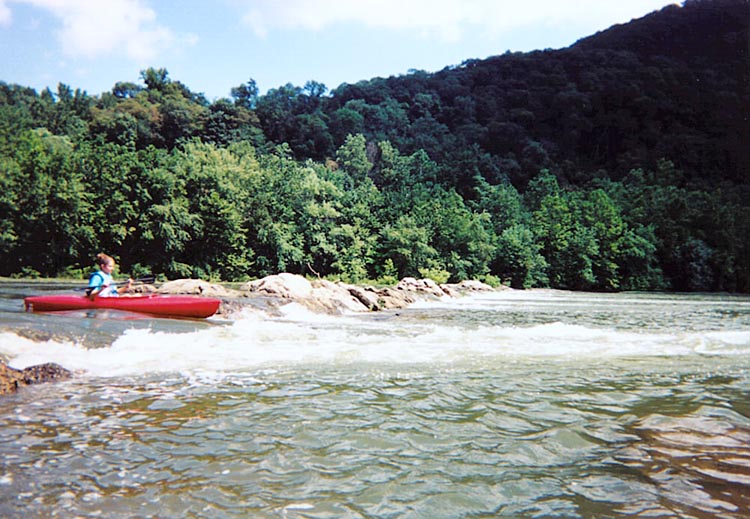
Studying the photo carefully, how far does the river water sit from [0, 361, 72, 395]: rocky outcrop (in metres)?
0.20

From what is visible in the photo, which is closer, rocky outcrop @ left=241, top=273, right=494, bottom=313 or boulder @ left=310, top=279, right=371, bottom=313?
boulder @ left=310, top=279, right=371, bottom=313

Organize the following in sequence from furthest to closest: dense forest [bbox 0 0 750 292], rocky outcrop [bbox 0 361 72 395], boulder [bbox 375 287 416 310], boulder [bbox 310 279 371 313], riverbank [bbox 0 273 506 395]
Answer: dense forest [bbox 0 0 750 292] → boulder [bbox 375 287 416 310] → boulder [bbox 310 279 371 313] → riverbank [bbox 0 273 506 395] → rocky outcrop [bbox 0 361 72 395]

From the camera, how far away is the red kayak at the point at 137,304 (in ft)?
39.1

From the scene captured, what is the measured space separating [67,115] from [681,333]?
8864 cm

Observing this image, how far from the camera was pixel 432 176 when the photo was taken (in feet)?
213

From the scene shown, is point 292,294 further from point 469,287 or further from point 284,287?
point 469,287

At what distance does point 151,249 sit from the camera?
114 ft

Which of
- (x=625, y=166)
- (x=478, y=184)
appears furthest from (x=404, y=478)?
(x=625, y=166)

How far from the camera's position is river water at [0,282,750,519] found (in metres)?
3.29

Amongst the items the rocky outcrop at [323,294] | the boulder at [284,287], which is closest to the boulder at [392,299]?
the rocky outcrop at [323,294]

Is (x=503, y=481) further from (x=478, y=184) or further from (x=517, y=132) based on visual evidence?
(x=517, y=132)

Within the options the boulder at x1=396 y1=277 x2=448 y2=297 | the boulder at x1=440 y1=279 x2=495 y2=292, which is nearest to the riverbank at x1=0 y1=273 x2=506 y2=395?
the boulder at x1=396 y1=277 x2=448 y2=297

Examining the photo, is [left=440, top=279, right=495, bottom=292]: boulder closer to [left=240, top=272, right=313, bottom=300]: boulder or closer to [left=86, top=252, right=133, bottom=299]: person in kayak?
[left=240, top=272, right=313, bottom=300]: boulder

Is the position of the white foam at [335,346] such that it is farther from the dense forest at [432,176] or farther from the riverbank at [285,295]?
the dense forest at [432,176]
